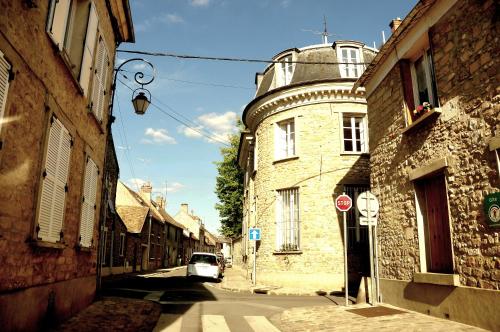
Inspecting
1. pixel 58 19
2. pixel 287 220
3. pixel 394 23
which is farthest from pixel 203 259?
pixel 58 19

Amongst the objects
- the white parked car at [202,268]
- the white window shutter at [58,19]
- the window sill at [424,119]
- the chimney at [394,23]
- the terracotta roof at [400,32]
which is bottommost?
the white parked car at [202,268]

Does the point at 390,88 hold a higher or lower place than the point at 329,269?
higher

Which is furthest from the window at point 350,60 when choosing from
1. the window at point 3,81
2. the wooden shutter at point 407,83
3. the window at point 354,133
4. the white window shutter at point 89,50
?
the window at point 3,81

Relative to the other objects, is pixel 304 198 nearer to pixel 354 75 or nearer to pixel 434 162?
pixel 354 75

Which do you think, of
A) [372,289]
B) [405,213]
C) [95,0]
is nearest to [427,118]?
[405,213]

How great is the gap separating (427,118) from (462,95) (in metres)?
0.96

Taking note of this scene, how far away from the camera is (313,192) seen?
15.1m

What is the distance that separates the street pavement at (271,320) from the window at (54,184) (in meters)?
1.55

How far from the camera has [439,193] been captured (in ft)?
24.1

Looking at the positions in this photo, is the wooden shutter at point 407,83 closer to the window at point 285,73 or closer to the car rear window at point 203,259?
the window at point 285,73

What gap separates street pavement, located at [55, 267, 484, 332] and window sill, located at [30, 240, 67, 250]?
122 centimetres

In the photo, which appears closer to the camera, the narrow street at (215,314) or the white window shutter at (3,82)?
the white window shutter at (3,82)

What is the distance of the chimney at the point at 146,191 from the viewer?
3684 centimetres

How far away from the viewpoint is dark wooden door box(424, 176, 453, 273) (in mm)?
7041
